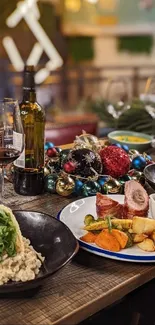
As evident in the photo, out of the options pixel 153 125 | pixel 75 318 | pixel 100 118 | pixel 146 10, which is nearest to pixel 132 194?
pixel 75 318

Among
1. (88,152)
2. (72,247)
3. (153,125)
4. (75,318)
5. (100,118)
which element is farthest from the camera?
(100,118)

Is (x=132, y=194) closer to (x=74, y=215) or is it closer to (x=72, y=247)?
(x=74, y=215)

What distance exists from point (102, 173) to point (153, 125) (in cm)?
77

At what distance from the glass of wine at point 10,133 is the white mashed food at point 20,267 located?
0.32m

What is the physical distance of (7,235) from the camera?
0.89m

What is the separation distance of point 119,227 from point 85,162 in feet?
1.21

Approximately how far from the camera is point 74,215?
1.13m

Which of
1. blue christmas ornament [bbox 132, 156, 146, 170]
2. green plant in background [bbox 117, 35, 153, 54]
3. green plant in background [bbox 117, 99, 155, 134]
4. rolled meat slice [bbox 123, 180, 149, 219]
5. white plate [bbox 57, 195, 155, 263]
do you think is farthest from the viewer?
green plant in background [bbox 117, 35, 153, 54]

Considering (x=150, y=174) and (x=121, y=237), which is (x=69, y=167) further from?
(x=121, y=237)

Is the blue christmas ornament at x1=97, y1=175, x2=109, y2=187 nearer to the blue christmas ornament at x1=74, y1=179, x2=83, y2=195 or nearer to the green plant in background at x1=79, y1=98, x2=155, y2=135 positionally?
the blue christmas ornament at x1=74, y1=179, x2=83, y2=195

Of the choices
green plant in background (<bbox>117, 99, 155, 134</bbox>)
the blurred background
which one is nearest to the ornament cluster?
green plant in background (<bbox>117, 99, 155, 134</bbox>)

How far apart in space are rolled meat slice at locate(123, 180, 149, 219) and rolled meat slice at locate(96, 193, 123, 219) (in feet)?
0.05

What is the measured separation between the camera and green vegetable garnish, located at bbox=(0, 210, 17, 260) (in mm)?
879

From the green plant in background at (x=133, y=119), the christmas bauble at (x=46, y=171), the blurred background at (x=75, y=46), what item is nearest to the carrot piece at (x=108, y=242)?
the christmas bauble at (x=46, y=171)
